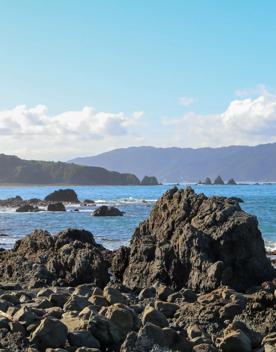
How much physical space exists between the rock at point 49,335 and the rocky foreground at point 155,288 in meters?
0.02

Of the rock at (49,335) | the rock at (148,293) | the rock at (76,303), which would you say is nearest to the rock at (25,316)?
the rock at (49,335)

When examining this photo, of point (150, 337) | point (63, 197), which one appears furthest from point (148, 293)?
point (63, 197)

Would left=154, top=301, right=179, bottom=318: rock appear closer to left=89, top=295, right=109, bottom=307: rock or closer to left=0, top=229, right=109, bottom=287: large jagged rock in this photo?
left=89, top=295, right=109, bottom=307: rock

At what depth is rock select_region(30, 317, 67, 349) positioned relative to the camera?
11453 mm

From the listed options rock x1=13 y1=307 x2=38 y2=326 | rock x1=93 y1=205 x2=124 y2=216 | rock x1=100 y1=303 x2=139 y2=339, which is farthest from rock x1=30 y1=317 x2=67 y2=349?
rock x1=93 y1=205 x2=124 y2=216

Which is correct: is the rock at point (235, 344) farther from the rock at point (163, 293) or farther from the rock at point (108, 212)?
the rock at point (108, 212)

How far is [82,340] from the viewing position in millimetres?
11695

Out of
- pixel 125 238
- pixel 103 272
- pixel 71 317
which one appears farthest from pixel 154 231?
pixel 125 238

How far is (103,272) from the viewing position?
21.0 m

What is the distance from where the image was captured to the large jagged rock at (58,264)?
68.6 ft

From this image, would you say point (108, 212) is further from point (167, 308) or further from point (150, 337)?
point (150, 337)

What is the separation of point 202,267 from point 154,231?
15.0ft

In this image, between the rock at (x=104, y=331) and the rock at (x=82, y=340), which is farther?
the rock at (x=104, y=331)

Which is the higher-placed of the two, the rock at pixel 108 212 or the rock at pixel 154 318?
the rock at pixel 154 318
